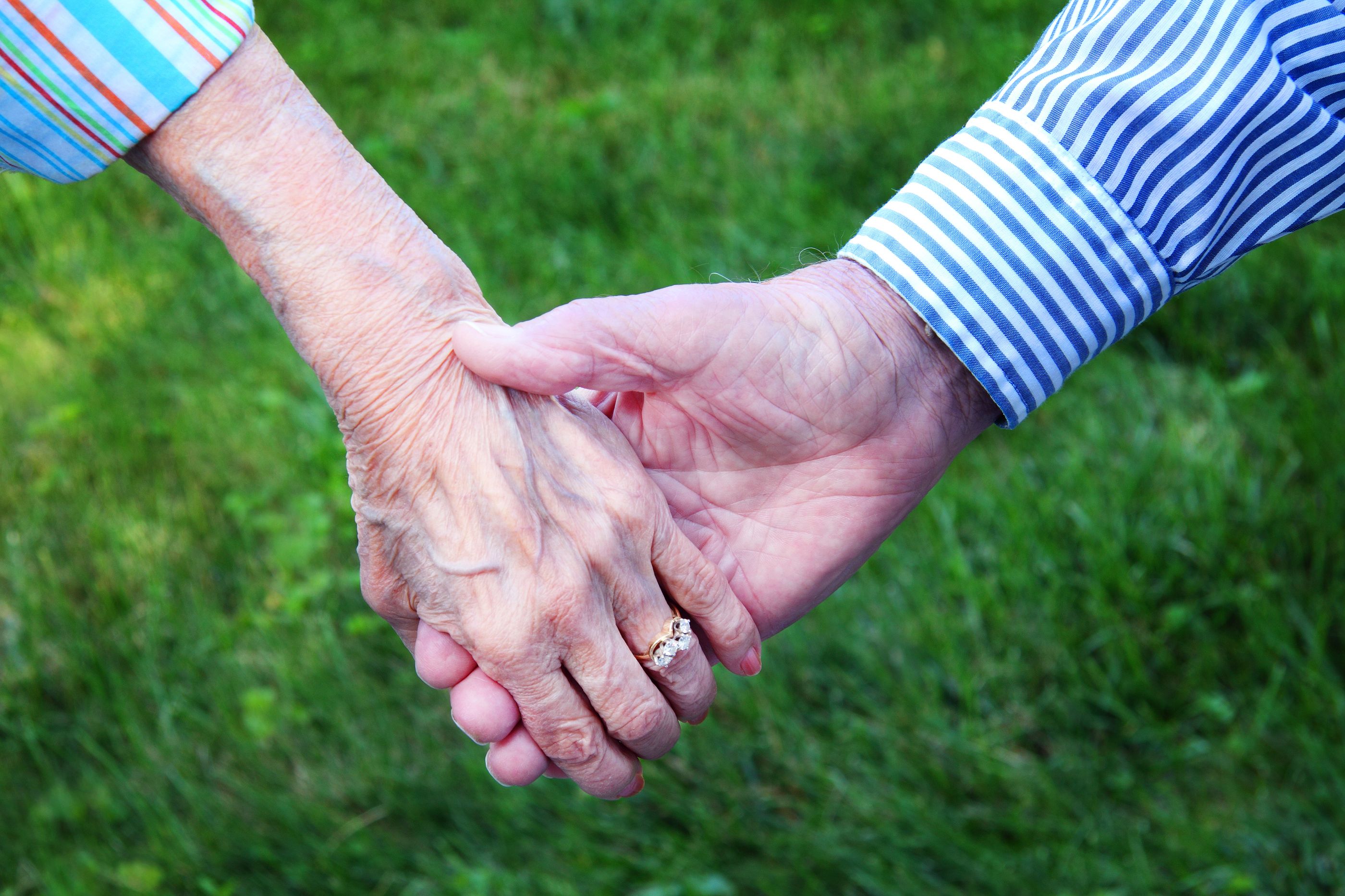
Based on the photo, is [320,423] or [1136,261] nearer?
[1136,261]

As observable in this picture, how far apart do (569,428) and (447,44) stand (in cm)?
374

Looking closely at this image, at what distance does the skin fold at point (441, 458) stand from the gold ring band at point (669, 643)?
13 millimetres

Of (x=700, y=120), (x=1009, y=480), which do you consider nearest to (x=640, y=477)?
(x=1009, y=480)

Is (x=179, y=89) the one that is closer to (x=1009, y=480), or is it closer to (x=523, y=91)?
(x=1009, y=480)

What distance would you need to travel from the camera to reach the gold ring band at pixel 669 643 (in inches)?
73.5

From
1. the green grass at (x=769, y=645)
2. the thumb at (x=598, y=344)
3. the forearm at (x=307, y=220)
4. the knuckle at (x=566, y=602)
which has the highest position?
the forearm at (x=307, y=220)

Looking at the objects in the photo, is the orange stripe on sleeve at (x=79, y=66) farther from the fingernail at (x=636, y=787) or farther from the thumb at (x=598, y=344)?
the fingernail at (x=636, y=787)

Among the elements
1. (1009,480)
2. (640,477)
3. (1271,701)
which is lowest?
(1271,701)

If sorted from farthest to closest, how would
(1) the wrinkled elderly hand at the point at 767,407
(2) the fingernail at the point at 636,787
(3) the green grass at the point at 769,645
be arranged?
1. (3) the green grass at the point at 769,645
2. (2) the fingernail at the point at 636,787
3. (1) the wrinkled elderly hand at the point at 767,407

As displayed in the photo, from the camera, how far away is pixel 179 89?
1.61 m

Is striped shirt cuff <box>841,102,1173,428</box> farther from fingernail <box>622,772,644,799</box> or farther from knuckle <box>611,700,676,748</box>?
fingernail <box>622,772,644,799</box>

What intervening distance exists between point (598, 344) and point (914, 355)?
0.56m

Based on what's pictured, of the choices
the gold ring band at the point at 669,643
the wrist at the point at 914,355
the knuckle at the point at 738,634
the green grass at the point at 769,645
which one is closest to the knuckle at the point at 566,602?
the gold ring band at the point at 669,643

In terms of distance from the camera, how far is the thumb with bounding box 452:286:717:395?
Answer: 1.68 m
